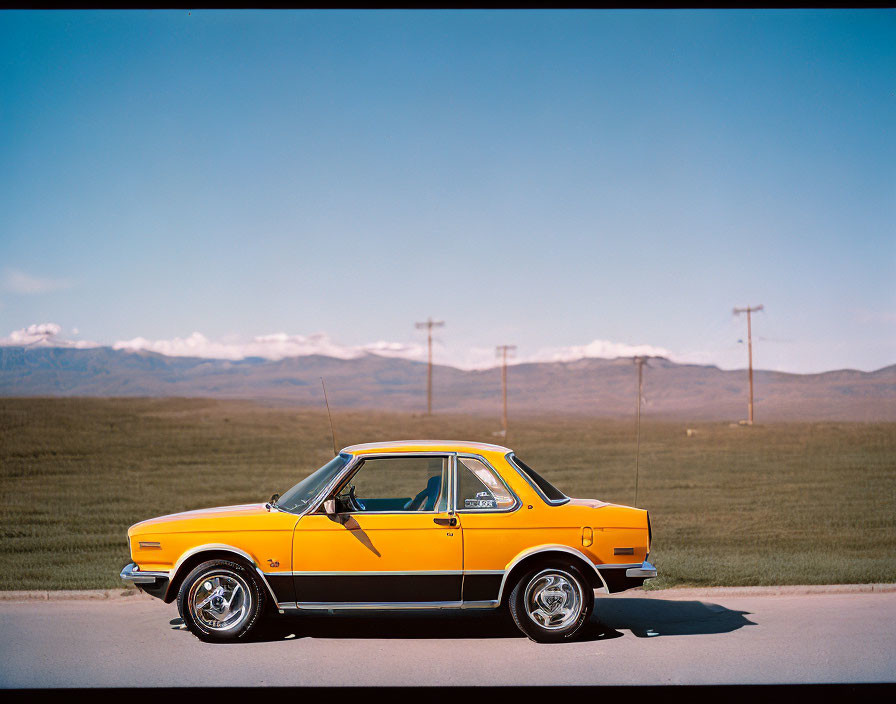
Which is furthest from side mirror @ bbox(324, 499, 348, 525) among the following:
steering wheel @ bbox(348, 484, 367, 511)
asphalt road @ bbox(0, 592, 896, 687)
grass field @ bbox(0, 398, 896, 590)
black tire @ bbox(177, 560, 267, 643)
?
grass field @ bbox(0, 398, 896, 590)

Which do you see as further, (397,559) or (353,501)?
(353,501)

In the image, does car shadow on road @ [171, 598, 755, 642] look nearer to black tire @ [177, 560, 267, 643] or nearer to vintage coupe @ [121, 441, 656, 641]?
black tire @ [177, 560, 267, 643]

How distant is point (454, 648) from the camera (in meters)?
6.84

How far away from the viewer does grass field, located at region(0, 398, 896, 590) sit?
1227cm

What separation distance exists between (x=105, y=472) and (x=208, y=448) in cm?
1127

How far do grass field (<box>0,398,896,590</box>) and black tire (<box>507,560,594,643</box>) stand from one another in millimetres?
2949

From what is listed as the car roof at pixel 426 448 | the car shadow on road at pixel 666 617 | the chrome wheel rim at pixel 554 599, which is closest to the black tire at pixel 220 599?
the car roof at pixel 426 448

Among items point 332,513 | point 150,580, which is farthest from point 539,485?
point 150,580

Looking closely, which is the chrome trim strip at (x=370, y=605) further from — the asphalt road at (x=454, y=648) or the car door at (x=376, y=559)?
the asphalt road at (x=454, y=648)

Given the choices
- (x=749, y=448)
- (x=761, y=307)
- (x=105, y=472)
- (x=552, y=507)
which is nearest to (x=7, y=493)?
(x=105, y=472)

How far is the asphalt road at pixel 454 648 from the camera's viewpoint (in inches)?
238

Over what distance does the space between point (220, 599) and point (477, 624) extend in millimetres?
2220

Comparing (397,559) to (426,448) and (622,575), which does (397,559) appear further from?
(622,575)
